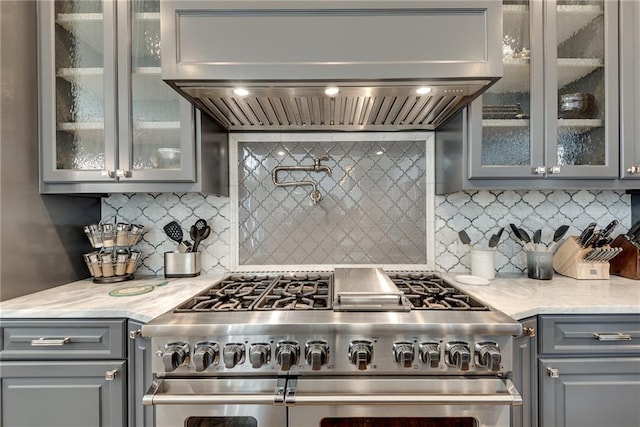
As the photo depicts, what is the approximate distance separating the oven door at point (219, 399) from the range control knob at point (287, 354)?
9cm

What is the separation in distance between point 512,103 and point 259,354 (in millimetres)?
1509

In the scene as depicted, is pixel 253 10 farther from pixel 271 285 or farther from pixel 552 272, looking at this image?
pixel 552 272

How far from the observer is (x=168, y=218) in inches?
69.6

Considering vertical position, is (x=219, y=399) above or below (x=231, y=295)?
below

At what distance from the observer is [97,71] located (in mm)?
1419

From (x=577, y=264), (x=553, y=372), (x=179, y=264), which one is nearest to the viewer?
(x=553, y=372)

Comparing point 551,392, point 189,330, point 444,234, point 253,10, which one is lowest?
point 551,392

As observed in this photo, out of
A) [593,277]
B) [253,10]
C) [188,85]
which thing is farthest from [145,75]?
[593,277]

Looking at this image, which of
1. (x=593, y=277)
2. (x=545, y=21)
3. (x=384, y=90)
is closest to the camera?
(x=384, y=90)

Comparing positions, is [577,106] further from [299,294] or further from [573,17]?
[299,294]

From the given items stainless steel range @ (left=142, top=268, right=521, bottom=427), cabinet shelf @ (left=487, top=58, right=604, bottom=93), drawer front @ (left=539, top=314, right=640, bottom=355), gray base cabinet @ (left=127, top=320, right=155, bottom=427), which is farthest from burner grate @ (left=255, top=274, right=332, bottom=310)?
cabinet shelf @ (left=487, top=58, right=604, bottom=93)

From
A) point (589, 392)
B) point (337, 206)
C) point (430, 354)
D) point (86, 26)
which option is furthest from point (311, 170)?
point (589, 392)

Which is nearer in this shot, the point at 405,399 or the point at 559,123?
the point at 405,399

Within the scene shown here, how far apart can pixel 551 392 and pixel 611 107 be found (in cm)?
128
